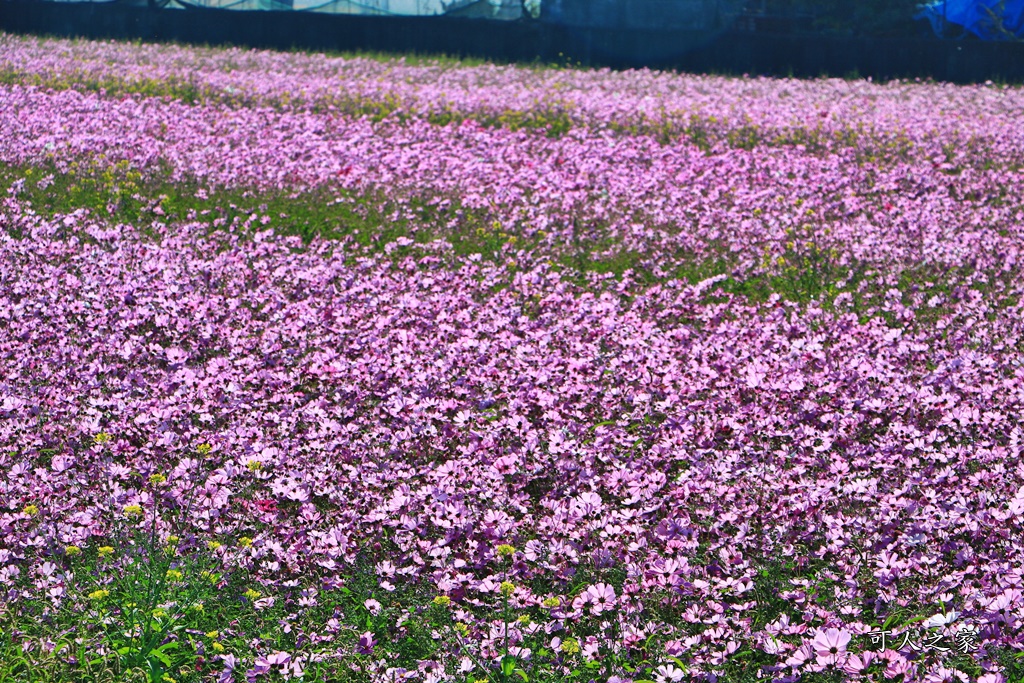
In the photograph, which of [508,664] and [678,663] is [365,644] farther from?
[678,663]

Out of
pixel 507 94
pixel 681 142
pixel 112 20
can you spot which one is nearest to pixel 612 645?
pixel 681 142

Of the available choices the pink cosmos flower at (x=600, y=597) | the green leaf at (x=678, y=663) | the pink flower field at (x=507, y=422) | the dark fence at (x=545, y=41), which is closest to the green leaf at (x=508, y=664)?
the pink flower field at (x=507, y=422)

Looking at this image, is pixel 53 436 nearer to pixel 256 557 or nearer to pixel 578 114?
pixel 256 557

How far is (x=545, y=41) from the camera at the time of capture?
27500 mm

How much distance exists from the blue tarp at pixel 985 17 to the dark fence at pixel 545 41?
14.0ft

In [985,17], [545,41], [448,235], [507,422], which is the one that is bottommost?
[507,422]

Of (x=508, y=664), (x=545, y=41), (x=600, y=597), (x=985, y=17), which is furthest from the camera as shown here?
(x=985, y=17)

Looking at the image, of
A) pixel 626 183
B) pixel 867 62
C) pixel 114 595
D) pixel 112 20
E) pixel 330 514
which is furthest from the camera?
pixel 112 20

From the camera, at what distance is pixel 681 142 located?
15992 millimetres

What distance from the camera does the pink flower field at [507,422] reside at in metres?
4.43

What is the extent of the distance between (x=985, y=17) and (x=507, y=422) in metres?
28.2

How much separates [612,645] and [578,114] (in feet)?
48.0

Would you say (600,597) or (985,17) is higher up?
(985,17)

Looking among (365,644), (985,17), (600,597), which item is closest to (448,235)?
(600,597)
